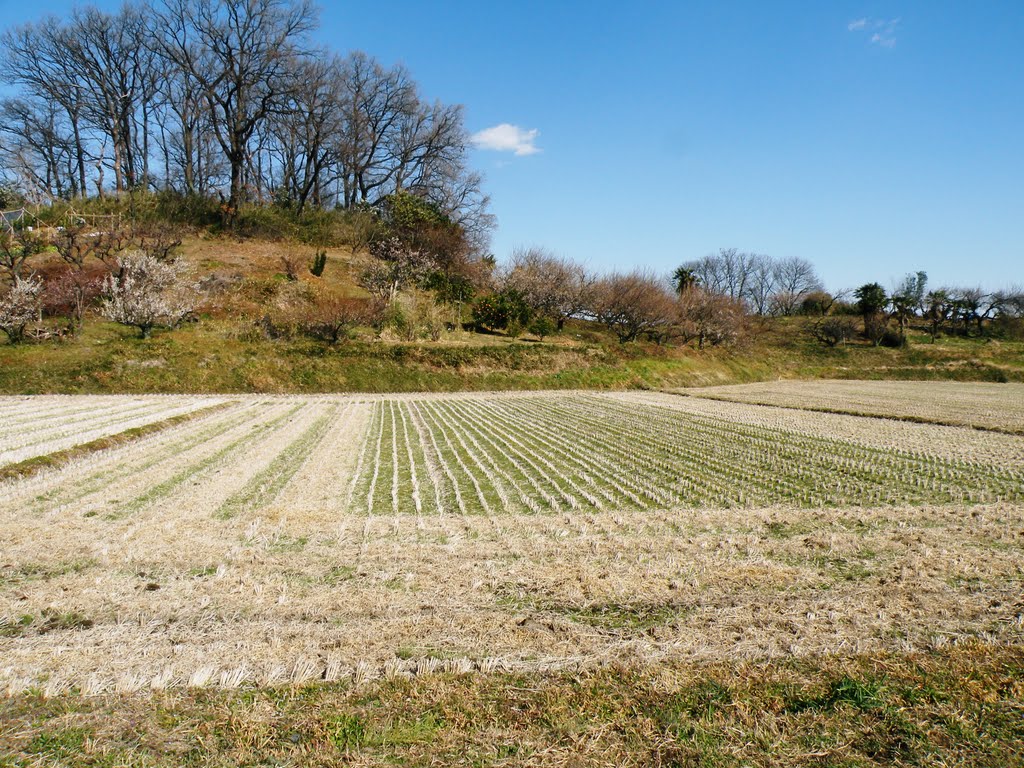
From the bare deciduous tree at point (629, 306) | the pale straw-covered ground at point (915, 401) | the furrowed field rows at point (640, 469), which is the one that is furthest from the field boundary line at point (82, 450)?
the bare deciduous tree at point (629, 306)

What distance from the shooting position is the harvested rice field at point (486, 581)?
3.86m

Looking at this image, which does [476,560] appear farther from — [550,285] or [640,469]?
[550,285]

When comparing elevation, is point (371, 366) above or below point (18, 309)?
below

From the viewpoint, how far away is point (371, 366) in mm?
29781

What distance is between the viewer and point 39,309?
88.9ft

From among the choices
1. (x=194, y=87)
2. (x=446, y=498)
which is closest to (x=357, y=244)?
(x=194, y=87)

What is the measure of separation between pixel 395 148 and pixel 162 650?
58177mm

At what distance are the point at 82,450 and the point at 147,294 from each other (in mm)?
21186

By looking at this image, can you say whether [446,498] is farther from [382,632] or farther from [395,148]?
[395,148]

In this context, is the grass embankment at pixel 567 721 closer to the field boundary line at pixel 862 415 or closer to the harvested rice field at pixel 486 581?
the harvested rice field at pixel 486 581

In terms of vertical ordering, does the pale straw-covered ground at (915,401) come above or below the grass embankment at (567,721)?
below

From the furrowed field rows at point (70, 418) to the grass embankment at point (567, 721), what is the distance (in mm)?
9436

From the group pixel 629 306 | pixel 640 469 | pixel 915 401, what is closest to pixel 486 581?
pixel 640 469

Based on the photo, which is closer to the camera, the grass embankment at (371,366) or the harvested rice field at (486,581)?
the harvested rice field at (486,581)
